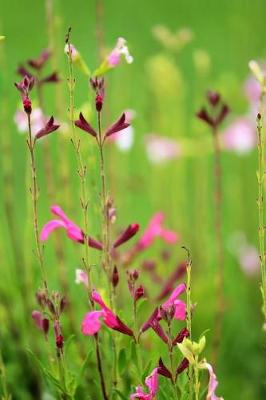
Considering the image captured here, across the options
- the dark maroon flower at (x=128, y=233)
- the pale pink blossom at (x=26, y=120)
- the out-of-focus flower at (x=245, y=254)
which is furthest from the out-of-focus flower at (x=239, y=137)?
the dark maroon flower at (x=128, y=233)

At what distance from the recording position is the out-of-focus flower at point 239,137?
2.03 metres

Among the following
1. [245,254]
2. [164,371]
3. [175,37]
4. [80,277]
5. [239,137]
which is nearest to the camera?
[164,371]

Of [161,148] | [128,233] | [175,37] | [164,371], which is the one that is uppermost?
[175,37]

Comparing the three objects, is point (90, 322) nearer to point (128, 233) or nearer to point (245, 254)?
point (128, 233)

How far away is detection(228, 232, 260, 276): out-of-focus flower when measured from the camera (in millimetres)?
2170

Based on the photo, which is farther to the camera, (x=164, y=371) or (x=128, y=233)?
(x=128, y=233)

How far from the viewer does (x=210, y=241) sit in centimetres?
259

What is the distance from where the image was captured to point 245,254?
220 cm

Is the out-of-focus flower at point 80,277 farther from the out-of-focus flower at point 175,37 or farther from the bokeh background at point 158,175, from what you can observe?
the out-of-focus flower at point 175,37

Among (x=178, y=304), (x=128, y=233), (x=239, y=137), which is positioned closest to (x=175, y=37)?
(x=239, y=137)

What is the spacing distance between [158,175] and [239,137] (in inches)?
12.6

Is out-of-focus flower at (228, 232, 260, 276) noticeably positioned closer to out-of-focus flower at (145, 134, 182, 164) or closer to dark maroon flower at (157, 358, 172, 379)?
out-of-focus flower at (145, 134, 182, 164)

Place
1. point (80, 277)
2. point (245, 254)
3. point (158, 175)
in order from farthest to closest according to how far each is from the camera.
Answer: point (158, 175) → point (245, 254) → point (80, 277)

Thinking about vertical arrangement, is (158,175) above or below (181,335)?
above
